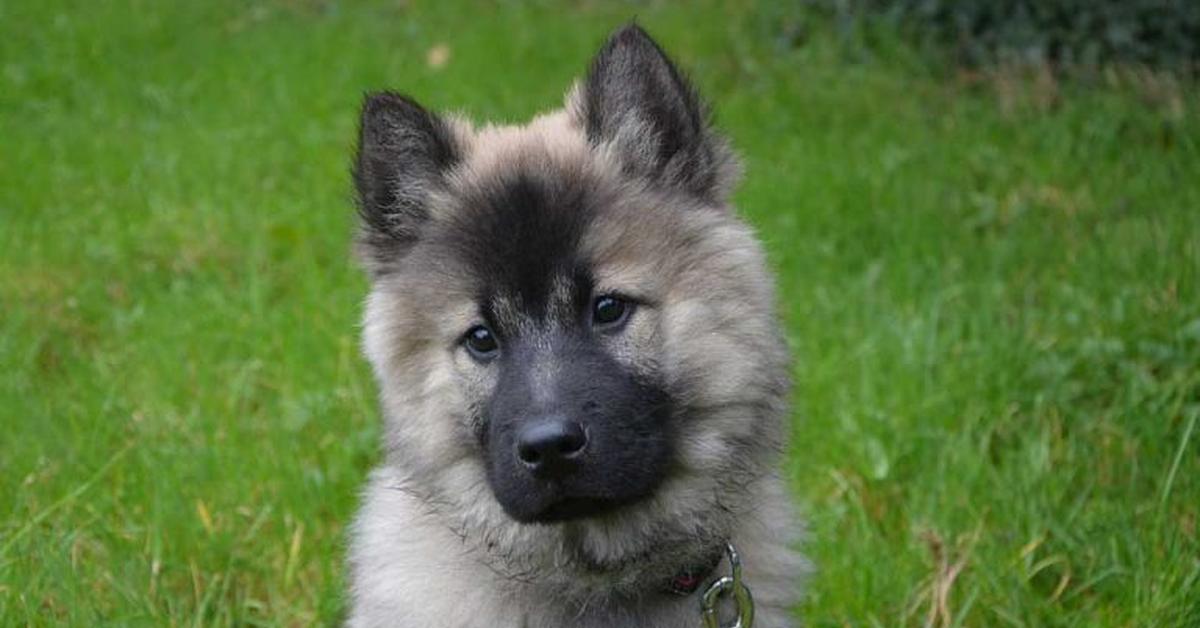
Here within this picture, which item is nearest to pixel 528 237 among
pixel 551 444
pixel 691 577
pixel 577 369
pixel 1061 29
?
pixel 577 369

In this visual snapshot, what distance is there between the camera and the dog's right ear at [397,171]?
310 cm

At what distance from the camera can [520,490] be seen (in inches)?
108

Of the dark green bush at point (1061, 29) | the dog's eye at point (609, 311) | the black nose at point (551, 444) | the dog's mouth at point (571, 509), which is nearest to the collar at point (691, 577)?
the dog's mouth at point (571, 509)

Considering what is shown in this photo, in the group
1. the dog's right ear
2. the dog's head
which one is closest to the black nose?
the dog's head

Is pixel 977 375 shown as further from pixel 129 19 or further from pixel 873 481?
pixel 129 19

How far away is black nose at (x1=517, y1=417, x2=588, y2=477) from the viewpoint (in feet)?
8.71

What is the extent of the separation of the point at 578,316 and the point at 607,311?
2.6 inches

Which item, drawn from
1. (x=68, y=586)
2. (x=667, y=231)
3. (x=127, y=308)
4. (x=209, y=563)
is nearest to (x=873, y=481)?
(x=667, y=231)

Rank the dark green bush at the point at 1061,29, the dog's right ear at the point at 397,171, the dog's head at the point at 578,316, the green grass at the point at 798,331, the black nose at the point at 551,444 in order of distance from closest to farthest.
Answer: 1. the black nose at the point at 551,444
2. the dog's head at the point at 578,316
3. the dog's right ear at the point at 397,171
4. the green grass at the point at 798,331
5. the dark green bush at the point at 1061,29

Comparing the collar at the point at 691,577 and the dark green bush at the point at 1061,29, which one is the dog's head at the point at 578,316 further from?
the dark green bush at the point at 1061,29

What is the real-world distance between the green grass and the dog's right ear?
3.61ft

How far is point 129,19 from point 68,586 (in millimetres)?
9079

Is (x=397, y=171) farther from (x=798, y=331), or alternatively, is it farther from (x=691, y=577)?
(x=798, y=331)

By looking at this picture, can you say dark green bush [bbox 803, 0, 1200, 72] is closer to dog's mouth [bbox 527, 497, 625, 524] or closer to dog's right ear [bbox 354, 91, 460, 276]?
dog's right ear [bbox 354, 91, 460, 276]
